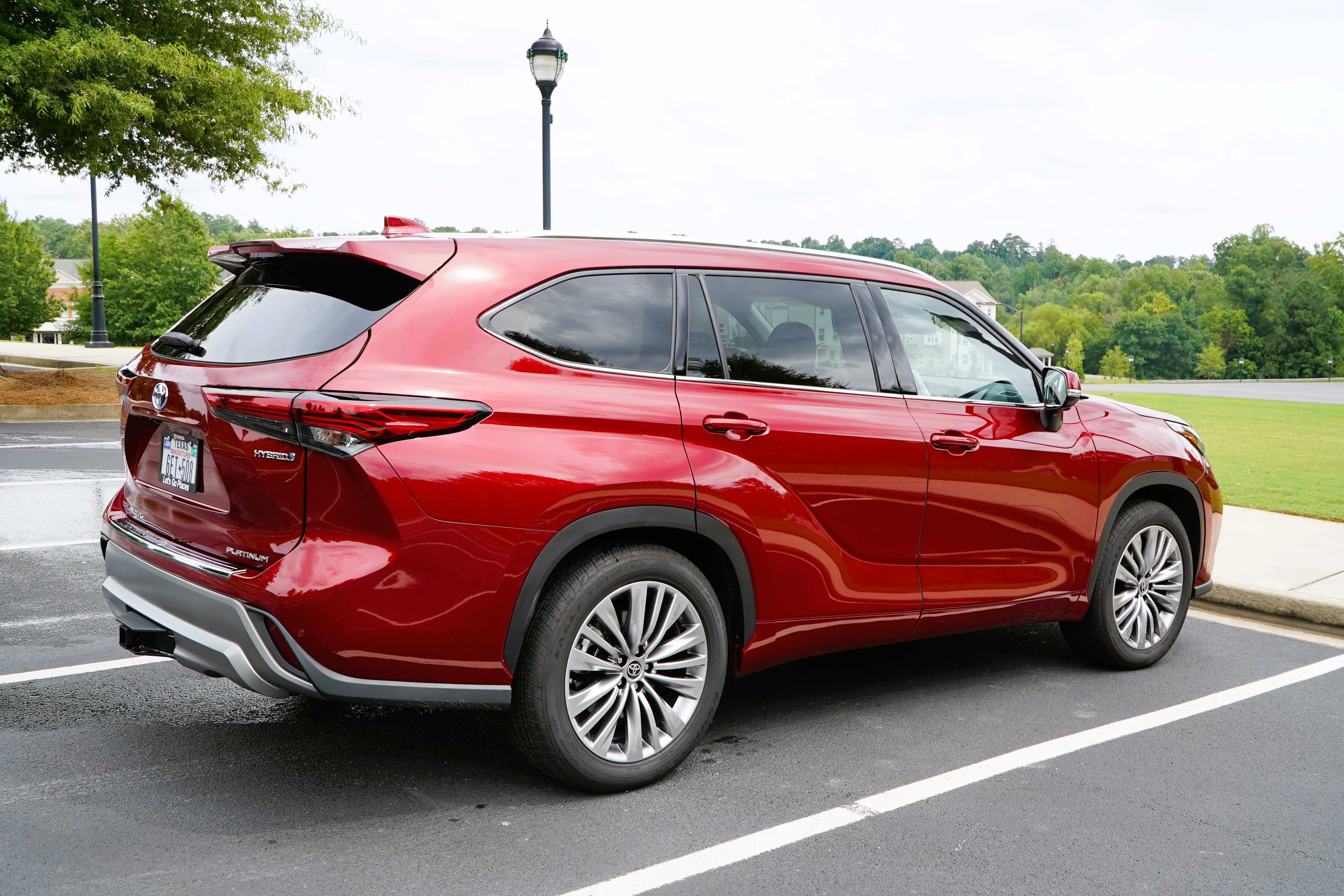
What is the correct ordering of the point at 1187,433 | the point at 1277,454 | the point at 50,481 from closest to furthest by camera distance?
1. the point at 1187,433
2. the point at 50,481
3. the point at 1277,454

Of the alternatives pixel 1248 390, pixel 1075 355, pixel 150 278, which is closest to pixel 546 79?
pixel 1248 390

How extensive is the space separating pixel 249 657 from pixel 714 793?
1.61 m

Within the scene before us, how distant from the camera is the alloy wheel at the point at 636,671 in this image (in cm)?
377

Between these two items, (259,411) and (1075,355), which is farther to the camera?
(1075,355)

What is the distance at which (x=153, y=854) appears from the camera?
3.34m

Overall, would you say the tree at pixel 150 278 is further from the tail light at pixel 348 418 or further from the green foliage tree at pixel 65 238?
the tail light at pixel 348 418

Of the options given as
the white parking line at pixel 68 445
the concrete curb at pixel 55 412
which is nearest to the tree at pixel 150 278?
the concrete curb at pixel 55 412

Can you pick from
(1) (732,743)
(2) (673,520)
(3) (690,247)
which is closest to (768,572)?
(2) (673,520)

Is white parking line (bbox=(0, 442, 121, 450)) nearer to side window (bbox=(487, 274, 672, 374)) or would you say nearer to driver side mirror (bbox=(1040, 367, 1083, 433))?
side window (bbox=(487, 274, 672, 374))

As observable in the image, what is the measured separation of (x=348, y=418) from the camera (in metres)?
3.31

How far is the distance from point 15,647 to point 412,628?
3011mm

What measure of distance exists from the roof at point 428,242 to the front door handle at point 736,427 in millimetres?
720

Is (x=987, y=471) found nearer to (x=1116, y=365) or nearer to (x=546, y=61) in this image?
(x=546, y=61)

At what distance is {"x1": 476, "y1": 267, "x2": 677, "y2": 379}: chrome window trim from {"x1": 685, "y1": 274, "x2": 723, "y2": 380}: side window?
0.05 metres
